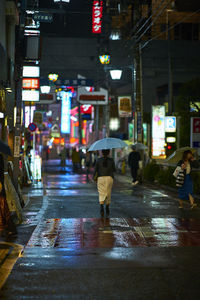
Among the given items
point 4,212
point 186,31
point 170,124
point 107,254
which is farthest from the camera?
point 186,31

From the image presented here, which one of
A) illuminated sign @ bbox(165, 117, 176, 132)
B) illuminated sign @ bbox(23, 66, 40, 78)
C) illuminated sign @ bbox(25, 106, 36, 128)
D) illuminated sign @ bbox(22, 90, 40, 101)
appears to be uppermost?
illuminated sign @ bbox(23, 66, 40, 78)

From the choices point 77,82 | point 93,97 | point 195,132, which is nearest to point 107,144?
point 195,132

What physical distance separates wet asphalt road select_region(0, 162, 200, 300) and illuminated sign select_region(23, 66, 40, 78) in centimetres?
993

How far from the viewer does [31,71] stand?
25.0m

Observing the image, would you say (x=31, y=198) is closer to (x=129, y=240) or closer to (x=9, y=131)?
(x=9, y=131)

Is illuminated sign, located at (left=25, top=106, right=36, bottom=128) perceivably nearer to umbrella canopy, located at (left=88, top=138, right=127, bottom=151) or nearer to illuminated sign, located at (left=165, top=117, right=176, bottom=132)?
illuminated sign, located at (left=165, top=117, right=176, bottom=132)

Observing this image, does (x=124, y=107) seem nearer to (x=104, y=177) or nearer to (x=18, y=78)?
(x=18, y=78)

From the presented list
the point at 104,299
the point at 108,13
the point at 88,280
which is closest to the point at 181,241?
the point at 88,280

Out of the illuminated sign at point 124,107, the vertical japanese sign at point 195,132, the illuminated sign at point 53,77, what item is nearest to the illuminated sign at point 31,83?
the illuminated sign at point 53,77

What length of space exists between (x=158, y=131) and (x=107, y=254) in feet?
81.7

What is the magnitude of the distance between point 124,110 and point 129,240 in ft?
88.1

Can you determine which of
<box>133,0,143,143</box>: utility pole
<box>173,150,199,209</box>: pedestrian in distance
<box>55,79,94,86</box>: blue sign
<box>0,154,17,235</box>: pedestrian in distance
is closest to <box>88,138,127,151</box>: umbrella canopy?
<box>173,150,199,209</box>: pedestrian in distance

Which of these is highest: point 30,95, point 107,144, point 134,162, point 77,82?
point 77,82

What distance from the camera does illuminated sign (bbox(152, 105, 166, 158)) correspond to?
108 feet
